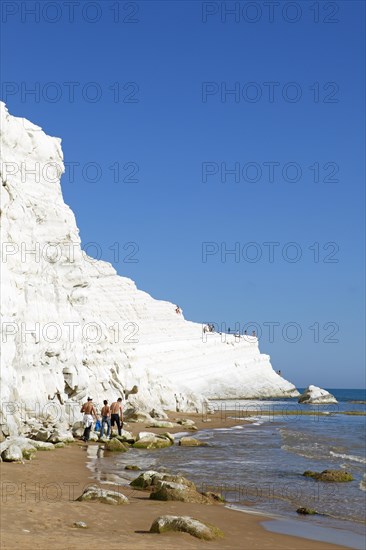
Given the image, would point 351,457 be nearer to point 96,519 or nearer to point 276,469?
point 276,469

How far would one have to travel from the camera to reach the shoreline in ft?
31.0

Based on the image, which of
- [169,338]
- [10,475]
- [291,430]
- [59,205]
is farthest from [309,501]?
[169,338]

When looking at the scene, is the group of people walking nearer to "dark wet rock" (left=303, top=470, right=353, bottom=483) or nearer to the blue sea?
the blue sea

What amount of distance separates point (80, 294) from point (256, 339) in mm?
50856

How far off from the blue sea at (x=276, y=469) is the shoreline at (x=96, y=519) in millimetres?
1068

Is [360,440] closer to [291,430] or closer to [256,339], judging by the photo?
[291,430]

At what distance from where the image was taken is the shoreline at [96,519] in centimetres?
944

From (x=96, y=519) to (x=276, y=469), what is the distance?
10606 mm

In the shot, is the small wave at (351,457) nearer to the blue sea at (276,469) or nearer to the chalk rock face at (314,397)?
the blue sea at (276,469)

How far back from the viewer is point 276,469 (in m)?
20.2

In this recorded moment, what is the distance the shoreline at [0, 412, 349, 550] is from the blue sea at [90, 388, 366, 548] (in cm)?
107

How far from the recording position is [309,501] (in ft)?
49.1

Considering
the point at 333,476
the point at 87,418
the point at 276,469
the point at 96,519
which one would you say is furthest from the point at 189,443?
the point at 96,519

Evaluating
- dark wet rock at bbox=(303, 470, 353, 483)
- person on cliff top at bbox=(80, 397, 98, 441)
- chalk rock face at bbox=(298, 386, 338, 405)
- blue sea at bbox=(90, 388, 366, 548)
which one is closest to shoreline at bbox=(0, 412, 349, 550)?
blue sea at bbox=(90, 388, 366, 548)
